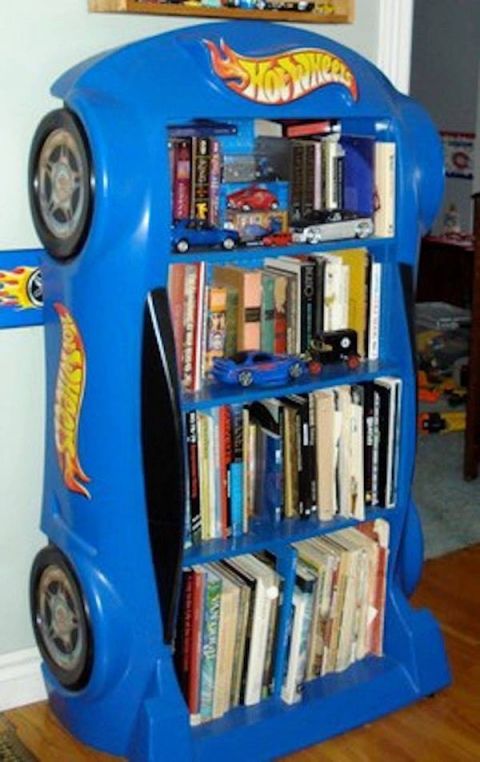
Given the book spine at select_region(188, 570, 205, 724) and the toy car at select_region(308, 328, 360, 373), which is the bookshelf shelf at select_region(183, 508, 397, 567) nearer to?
the book spine at select_region(188, 570, 205, 724)

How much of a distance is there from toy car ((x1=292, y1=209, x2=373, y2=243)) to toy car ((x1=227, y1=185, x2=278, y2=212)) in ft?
0.24

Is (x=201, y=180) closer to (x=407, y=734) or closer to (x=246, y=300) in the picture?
(x=246, y=300)

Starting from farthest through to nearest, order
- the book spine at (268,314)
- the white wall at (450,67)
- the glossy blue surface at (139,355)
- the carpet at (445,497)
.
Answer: the white wall at (450,67) < the carpet at (445,497) < the book spine at (268,314) < the glossy blue surface at (139,355)

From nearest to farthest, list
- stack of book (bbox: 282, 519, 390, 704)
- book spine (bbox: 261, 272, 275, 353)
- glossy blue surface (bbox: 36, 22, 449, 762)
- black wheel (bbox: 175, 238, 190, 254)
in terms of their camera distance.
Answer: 1. glossy blue surface (bbox: 36, 22, 449, 762)
2. black wheel (bbox: 175, 238, 190, 254)
3. book spine (bbox: 261, 272, 275, 353)
4. stack of book (bbox: 282, 519, 390, 704)

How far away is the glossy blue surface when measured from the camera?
173 cm

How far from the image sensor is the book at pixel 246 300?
202 cm

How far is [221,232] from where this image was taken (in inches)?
76.0

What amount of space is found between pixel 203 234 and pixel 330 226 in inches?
11.2

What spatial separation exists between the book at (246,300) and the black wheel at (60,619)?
548 millimetres

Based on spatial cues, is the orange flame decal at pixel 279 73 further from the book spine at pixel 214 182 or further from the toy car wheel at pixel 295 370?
the toy car wheel at pixel 295 370

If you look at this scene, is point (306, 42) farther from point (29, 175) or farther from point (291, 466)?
point (291, 466)

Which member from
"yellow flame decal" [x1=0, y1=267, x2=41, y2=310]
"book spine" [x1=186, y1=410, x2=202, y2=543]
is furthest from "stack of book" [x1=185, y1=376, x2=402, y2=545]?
"yellow flame decal" [x1=0, y1=267, x2=41, y2=310]

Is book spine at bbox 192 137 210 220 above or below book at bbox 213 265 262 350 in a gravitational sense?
above

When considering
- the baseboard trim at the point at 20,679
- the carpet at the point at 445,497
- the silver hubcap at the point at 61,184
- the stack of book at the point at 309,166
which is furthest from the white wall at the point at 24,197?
the carpet at the point at 445,497
